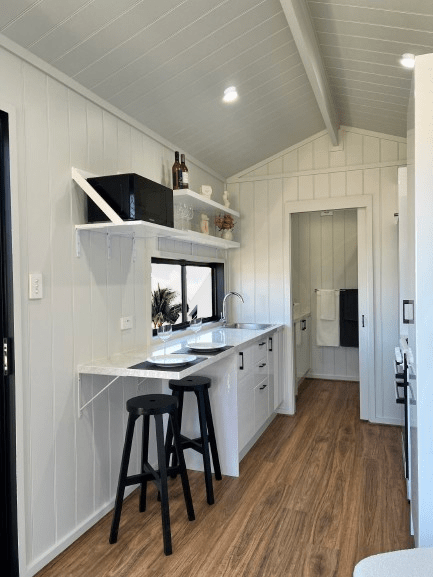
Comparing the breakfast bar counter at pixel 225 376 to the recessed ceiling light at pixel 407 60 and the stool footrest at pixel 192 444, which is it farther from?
the recessed ceiling light at pixel 407 60

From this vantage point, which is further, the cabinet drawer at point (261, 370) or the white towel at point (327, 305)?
the white towel at point (327, 305)

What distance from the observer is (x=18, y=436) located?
196 centimetres

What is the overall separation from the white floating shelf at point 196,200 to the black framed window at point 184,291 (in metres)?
0.48

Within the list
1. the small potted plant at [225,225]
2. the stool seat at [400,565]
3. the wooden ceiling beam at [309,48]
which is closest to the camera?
the stool seat at [400,565]

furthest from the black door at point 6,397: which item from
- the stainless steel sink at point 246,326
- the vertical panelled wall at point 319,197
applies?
the vertical panelled wall at point 319,197

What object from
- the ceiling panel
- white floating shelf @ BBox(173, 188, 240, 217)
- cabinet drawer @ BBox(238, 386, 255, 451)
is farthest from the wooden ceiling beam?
cabinet drawer @ BBox(238, 386, 255, 451)

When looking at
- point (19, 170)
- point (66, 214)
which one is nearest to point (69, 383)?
point (66, 214)

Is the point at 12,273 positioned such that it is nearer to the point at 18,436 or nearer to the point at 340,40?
the point at 18,436

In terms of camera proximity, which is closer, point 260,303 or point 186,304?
point 186,304

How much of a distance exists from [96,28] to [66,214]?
89cm

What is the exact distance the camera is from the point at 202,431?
272 centimetres

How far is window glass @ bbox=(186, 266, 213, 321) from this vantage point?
3932 millimetres

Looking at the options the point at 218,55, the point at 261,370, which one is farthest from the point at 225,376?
the point at 218,55

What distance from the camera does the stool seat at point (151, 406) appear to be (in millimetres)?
2271
